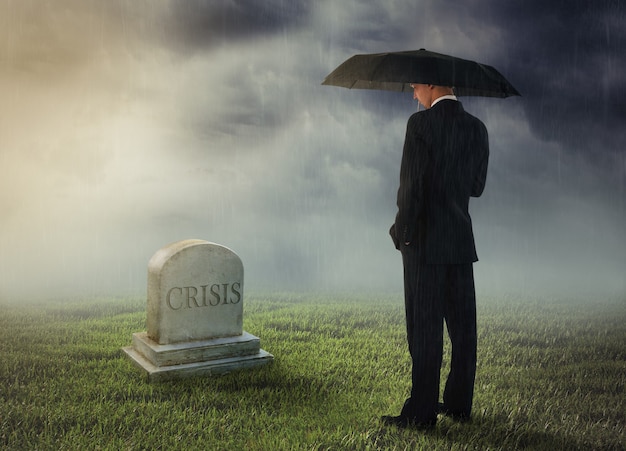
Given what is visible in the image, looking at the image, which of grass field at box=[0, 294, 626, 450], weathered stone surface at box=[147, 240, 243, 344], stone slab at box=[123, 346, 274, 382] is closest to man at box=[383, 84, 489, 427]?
grass field at box=[0, 294, 626, 450]

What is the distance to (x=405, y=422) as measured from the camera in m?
4.34

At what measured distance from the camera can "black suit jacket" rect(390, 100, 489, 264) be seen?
4023 mm

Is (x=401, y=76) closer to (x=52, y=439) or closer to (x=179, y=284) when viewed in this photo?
(x=179, y=284)

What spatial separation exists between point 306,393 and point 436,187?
7.56ft

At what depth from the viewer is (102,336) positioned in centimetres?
759

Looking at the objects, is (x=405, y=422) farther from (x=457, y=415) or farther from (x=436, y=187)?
(x=436, y=187)

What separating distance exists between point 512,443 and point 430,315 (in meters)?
1.13

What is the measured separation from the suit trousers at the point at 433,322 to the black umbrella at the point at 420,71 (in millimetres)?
1235

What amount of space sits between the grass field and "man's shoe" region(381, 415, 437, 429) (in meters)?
0.08

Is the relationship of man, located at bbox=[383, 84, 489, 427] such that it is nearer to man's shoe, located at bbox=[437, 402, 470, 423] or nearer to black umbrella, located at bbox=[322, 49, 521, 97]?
black umbrella, located at bbox=[322, 49, 521, 97]

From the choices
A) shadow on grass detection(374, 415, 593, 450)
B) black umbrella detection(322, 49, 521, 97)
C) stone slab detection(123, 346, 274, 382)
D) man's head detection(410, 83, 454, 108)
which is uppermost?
black umbrella detection(322, 49, 521, 97)

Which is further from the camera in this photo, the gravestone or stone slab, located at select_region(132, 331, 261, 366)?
the gravestone

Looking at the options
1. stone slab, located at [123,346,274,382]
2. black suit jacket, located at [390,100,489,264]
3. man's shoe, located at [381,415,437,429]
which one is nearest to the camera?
black suit jacket, located at [390,100,489,264]

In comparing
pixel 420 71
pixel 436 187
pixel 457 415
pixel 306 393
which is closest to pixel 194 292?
pixel 306 393
